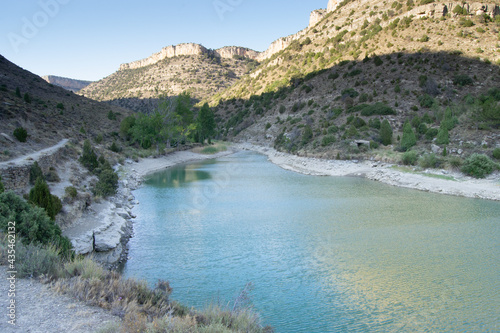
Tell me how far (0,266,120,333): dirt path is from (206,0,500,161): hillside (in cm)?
2822

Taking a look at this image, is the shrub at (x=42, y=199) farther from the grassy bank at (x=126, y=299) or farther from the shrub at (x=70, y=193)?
the grassy bank at (x=126, y=299)

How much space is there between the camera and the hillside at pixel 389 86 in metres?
32.7

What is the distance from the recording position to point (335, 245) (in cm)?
1228

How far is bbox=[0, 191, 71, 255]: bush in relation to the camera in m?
8.29

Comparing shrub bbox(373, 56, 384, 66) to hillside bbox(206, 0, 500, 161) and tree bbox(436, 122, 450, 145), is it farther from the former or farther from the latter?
tree bbox(436, 122, 450, 145)

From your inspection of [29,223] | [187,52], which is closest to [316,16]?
[187,52]

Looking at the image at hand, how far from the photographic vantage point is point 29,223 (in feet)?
28.1

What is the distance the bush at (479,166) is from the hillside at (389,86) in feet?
13.3

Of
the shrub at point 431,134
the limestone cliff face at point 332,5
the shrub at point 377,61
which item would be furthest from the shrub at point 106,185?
the limestone cliff face at point 332,5

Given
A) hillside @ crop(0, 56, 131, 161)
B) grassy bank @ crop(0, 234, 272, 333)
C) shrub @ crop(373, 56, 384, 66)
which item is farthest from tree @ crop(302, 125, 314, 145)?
grassy bank @ crop(0, 234, 272, 333)

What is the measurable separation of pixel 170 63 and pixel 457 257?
112841mm

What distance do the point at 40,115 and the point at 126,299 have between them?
98.4 feet

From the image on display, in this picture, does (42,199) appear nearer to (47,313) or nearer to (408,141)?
(47,313)

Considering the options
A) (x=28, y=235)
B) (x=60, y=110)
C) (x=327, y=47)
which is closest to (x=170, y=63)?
(x=327, y=47)
